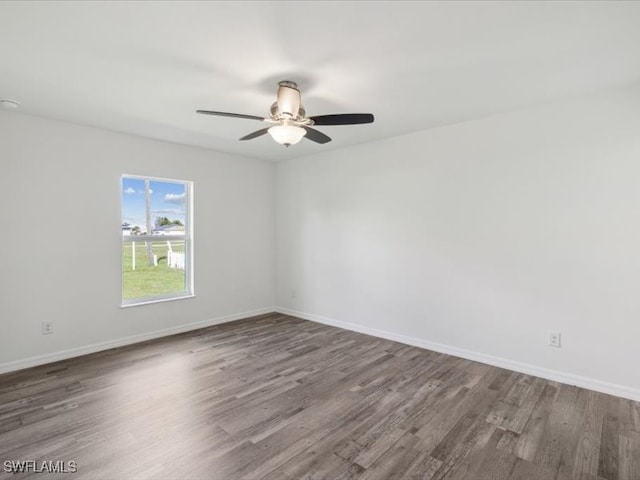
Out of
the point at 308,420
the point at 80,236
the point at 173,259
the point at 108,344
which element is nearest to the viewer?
the point at 308,420

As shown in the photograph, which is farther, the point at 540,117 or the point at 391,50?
the point at 540,117

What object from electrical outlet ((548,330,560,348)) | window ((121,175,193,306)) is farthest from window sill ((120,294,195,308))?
electrical outlet ((548,330,560,348))

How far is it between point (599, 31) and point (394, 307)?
3036mm

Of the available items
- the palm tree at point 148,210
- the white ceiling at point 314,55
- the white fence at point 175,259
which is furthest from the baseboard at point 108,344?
the white ceiling at point 314,55

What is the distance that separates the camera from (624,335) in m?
2.72

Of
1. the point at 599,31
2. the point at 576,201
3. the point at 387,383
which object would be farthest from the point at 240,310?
the point at 599,31

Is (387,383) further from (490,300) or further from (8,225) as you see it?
(8,225)

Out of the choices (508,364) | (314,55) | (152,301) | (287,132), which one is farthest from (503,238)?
(152,301)

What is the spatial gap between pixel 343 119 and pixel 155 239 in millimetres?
3007

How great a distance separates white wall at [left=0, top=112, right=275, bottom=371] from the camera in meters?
3.22

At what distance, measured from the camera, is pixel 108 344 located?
380 cm

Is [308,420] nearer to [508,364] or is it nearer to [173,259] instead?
[508,364]

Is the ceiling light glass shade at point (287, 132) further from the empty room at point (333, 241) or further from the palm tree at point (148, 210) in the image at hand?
the palm tree at point (148, 210)

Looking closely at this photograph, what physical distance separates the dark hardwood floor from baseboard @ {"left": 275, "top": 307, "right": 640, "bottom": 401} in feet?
0.30
